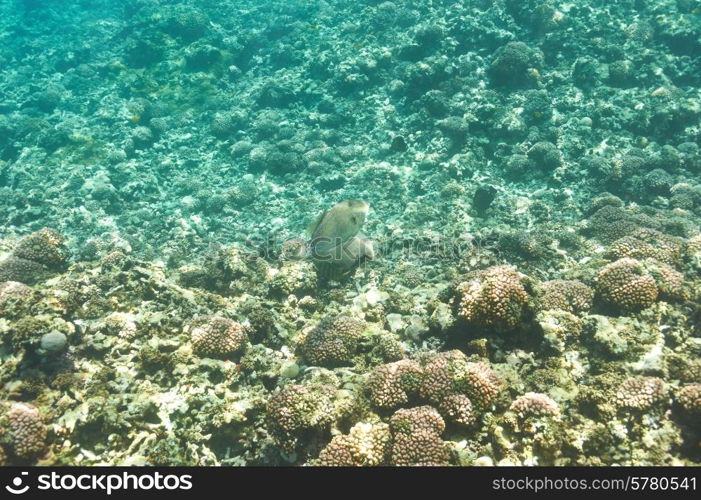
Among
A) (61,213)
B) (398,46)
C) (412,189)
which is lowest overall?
(61,213)

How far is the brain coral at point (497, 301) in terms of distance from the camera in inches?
183

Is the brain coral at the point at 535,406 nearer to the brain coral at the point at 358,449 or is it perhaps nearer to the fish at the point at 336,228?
the brain coral at the point at 358,449

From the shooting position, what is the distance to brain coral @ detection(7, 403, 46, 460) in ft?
12.1

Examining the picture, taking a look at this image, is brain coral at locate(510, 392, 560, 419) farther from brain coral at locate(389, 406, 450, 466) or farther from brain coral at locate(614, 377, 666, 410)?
brain coral at locate(389, 406, 450, 466)

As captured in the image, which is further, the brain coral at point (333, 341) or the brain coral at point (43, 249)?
the brain coral at point (43, 249)

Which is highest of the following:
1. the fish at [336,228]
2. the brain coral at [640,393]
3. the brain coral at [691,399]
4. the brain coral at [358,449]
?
the fish at [336,228]

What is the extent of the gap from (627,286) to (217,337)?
5.30 m

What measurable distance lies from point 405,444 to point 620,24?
16.5 meters

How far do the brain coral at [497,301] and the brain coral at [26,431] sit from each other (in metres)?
4.60

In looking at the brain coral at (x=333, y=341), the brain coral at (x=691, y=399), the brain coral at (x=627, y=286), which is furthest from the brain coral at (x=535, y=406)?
the brain coral at (x=333, y=341)

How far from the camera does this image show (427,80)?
1384 centimetres
